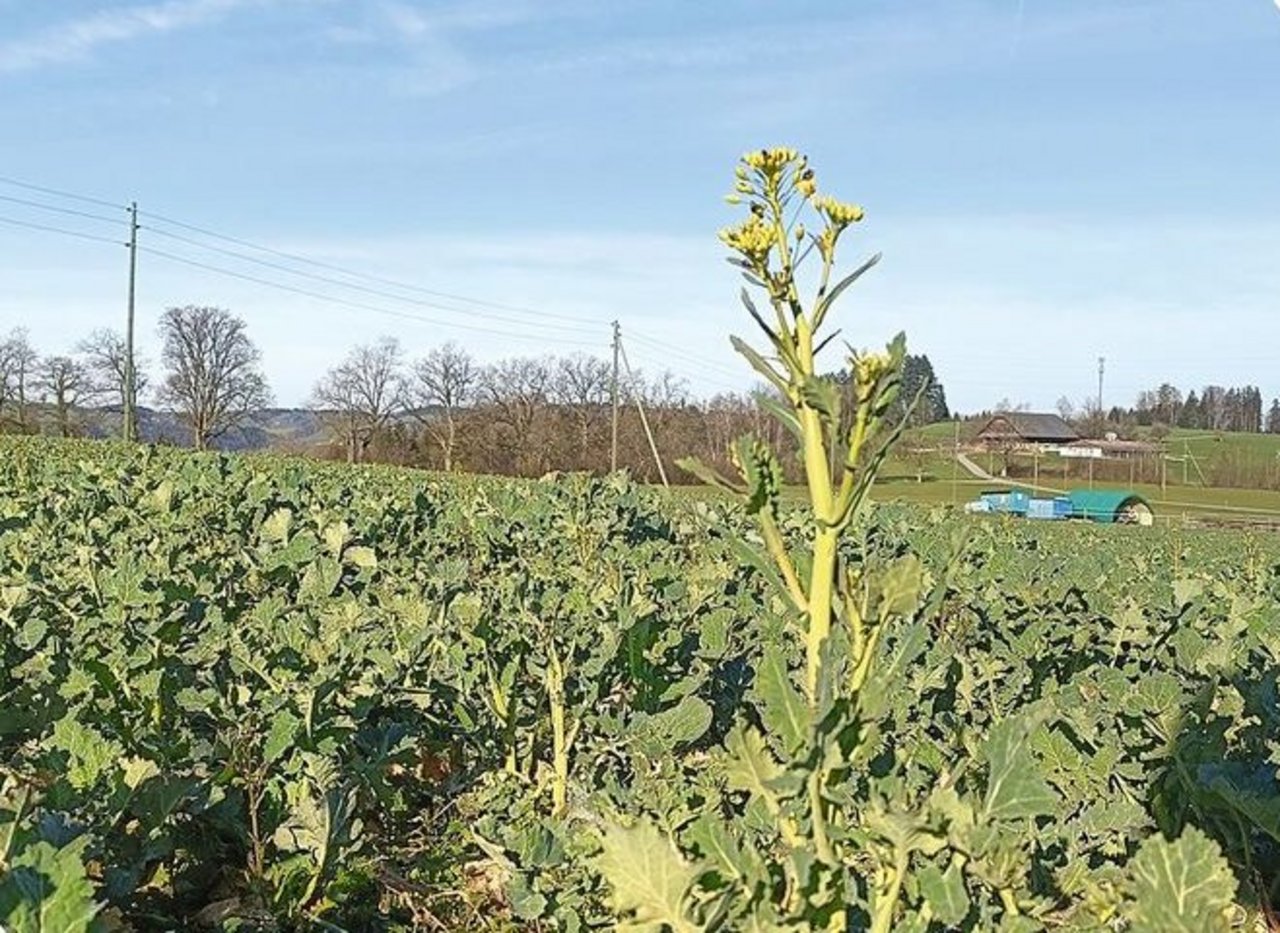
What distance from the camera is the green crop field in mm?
1522

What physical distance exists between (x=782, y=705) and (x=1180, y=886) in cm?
48

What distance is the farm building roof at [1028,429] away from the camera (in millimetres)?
72625

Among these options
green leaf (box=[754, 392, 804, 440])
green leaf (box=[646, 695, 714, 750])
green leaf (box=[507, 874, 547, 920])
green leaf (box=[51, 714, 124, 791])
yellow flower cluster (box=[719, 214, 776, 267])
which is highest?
yellow flower cluster (box=[719, 214, 776, 267])

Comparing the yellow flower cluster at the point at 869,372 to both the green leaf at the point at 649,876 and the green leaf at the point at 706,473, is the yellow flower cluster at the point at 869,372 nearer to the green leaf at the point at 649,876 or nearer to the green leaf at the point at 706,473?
the green leaf at the point at 706,473

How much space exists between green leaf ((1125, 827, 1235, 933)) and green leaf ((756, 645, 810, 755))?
393mm

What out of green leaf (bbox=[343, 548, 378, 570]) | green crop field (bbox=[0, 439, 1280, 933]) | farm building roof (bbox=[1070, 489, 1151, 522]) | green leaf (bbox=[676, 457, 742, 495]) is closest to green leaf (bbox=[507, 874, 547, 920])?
green crop field (bbox=[0, 439, 1280, 933])

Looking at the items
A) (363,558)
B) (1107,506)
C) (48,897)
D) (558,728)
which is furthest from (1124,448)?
(48,897)

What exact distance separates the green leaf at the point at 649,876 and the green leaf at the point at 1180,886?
47cm

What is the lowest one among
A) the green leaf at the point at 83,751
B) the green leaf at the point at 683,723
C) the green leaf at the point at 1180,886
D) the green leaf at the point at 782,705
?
the green leaf at the point at 683,723

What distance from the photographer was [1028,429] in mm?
74375

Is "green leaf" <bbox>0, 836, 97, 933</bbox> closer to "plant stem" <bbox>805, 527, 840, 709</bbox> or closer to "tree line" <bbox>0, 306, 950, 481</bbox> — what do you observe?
"plant stem" <bbox>805, 527, 840, 709</bbox>

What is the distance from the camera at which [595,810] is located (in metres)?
3.14

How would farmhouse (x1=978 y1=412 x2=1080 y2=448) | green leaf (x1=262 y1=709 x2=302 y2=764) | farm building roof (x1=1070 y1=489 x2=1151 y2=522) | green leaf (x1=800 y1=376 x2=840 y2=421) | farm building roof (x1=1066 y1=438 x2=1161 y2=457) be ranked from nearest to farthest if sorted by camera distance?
green leaf (x1=800 y1=376 x2=840 y2=421), green leaf (x1=262 y1=709 x2=302 y2=764), farm building roof (x1=1070 y1=489 x2=1151 y2=522), farm building roof (x1=1066 y1=438 x2=1161 y2=457), farmhouse (x1=978 y1=412 x2=1080 y2=448)

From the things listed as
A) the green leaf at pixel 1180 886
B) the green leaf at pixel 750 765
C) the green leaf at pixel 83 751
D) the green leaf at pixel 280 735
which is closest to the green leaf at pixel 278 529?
the green leaf at pixel 280 735
